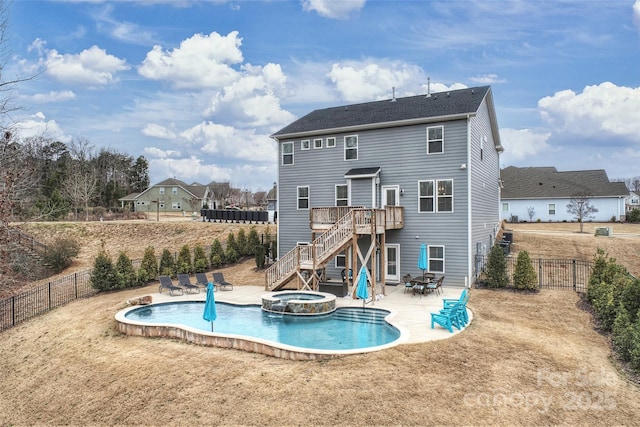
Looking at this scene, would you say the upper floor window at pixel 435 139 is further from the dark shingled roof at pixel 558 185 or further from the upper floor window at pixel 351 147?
the dark shingled roof at pixel 558 185

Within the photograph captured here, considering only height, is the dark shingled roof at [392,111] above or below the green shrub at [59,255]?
above

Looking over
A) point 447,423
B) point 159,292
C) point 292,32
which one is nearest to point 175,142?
point 292,32

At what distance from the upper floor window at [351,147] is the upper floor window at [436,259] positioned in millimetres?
6081

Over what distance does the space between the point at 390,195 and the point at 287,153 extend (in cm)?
651

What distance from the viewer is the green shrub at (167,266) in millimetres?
21438

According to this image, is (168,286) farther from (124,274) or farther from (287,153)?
(287,153)

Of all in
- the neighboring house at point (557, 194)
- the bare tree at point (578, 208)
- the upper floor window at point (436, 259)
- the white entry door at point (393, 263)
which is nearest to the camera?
the upper floor window at point (436, 259)

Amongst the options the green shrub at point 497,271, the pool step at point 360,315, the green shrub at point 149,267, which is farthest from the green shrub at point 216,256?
the green shrub at point 497,271

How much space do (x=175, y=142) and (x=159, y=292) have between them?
20.9 metres

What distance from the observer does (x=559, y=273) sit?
19.4m

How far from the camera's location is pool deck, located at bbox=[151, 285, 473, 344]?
10.6m

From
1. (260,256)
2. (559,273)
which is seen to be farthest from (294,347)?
(559,273)

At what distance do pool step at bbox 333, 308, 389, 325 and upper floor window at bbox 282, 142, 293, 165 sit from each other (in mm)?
10410

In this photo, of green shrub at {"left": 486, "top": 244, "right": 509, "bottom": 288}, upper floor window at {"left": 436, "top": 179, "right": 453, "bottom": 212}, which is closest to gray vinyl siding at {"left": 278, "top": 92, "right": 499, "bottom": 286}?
upper floor window at {"left": 436, "top": 179, "right": 453, "bottom": 212}
